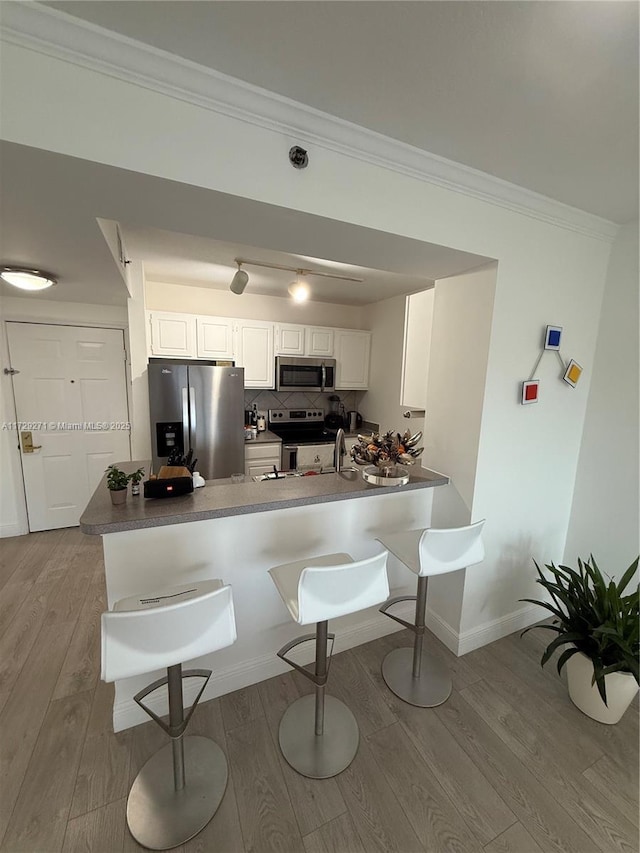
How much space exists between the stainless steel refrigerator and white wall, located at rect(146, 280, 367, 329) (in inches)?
27.4

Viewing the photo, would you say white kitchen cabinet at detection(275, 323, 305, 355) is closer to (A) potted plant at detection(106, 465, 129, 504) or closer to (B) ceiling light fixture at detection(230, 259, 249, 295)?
(B) ceiling light fixture at detection(230, 259, 249, 295)

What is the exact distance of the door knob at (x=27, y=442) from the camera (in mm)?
3246

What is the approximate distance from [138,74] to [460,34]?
0.92 m

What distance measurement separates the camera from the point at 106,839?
1.23 meters

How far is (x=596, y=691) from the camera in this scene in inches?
66.7

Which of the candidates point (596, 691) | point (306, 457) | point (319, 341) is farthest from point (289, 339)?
point (596, 691)

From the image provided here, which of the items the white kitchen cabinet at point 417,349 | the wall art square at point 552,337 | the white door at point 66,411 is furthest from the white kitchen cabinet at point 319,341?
the wall art square at point 552,337

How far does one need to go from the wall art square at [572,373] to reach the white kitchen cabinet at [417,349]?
819 millimetres

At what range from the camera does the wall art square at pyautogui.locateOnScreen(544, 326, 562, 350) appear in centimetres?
195

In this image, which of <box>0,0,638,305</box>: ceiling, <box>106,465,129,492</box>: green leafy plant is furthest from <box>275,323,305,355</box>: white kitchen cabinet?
<box>106,465,129,492</box>: green leafy plant

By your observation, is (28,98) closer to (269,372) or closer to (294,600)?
(294,600)

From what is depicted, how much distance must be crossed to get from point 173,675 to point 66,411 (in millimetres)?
3067

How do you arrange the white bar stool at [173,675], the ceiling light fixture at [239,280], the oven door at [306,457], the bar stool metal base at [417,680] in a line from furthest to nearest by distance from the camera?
the oven door at [306,457] → the ceiling light fixture at [239,280] → the bar stool metal base at [417,680] → the white bar stool at [173,675]

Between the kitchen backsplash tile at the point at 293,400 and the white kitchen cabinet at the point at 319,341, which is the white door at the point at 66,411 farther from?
the white kitchen cabinet at the point at 319,341
